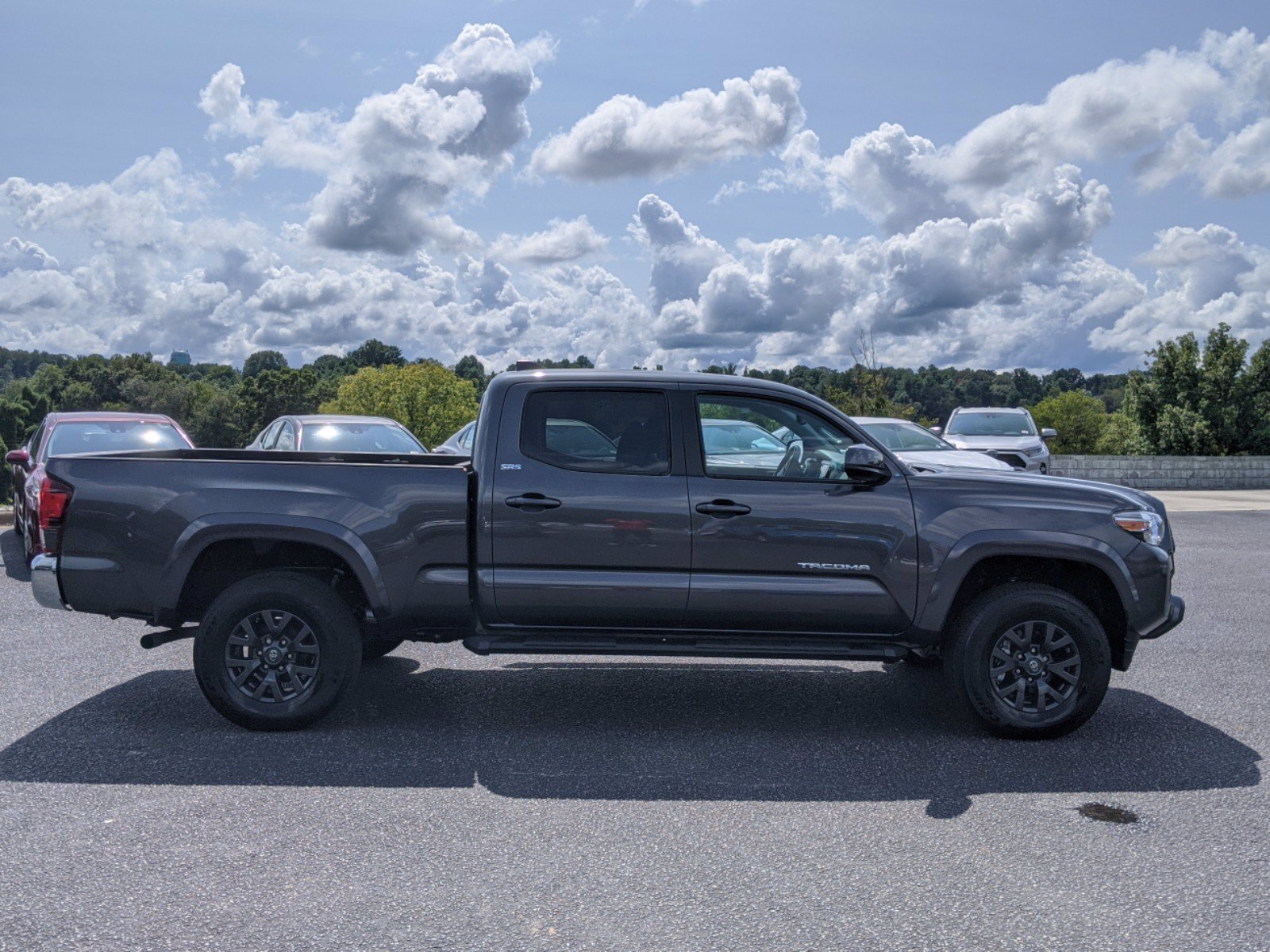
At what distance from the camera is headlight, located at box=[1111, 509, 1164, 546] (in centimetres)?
597

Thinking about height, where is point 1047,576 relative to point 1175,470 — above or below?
above

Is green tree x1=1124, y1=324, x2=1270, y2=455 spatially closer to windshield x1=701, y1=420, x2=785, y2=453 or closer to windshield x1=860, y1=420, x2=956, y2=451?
windshield x1=860, y1=420, x2=956, y2=451

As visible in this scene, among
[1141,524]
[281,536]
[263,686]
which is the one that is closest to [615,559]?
[281,536]

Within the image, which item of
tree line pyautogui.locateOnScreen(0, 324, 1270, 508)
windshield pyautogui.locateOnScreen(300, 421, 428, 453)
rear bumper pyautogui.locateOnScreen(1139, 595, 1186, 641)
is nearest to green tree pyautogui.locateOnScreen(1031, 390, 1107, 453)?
tree line pyautogui.locateOnScreen(0, 324, 1270, 508)

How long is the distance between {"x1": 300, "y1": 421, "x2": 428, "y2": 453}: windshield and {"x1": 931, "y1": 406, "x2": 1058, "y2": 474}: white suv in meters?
10.1

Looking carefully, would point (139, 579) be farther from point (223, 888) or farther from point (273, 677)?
point (223, 888)

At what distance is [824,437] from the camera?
613cm

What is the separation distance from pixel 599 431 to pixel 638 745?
65.2 inches

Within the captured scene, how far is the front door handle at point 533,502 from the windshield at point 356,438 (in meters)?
7.17

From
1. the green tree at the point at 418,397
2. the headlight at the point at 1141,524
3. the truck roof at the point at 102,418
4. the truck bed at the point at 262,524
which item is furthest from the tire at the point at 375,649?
the green tree at the point at 418,397

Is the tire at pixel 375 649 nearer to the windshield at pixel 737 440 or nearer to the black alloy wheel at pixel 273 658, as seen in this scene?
the black alloy wheel at pixel 273 658

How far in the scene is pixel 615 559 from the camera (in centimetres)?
586

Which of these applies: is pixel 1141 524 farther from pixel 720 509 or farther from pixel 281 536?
pixel 281 536

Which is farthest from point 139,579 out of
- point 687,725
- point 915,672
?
point 915,672
